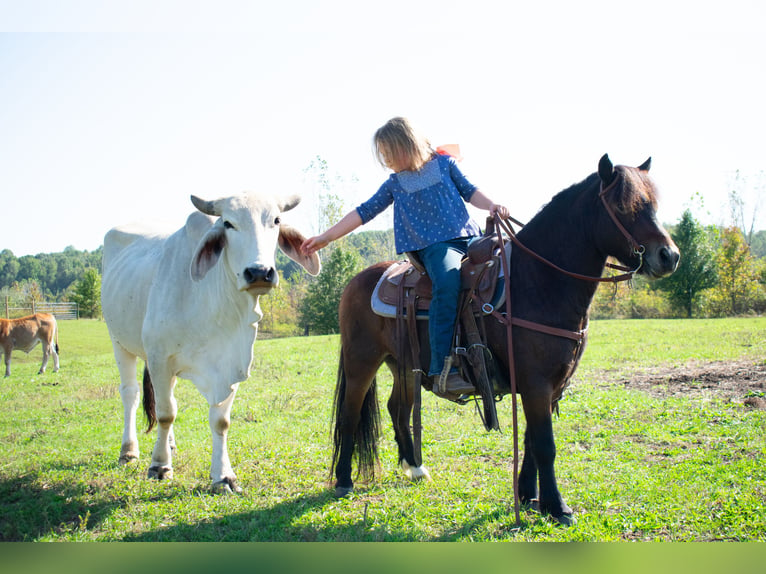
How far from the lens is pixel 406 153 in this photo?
4.27 metres

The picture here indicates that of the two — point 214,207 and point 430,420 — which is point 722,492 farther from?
point 214,207

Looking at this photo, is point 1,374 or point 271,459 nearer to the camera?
point 271,459

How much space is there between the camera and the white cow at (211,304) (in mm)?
4648

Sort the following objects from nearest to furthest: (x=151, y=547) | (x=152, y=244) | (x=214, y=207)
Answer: (x=151, y=547), (x=214, y=207), (x=152, y=244)

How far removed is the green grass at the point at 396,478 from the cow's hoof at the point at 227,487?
0.35 ft

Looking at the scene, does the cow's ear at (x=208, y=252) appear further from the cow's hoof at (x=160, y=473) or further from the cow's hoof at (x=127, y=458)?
the cow's hoof at (x=127, y=458)

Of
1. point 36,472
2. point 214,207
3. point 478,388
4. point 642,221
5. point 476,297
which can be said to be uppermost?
point 214,207

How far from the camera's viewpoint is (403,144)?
4.25m

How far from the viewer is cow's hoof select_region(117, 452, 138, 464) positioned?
20.1 ft

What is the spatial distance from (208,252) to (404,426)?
2.31 metres

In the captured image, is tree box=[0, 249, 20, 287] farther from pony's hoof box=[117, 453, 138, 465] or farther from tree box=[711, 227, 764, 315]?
tree box=[711, 227, 764, 315]

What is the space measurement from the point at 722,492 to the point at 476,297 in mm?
2450

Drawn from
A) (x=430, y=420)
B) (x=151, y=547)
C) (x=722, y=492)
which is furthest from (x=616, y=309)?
(x=151, y=547)

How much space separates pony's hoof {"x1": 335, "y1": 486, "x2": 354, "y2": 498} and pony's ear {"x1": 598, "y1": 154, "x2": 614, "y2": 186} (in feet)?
10.2
